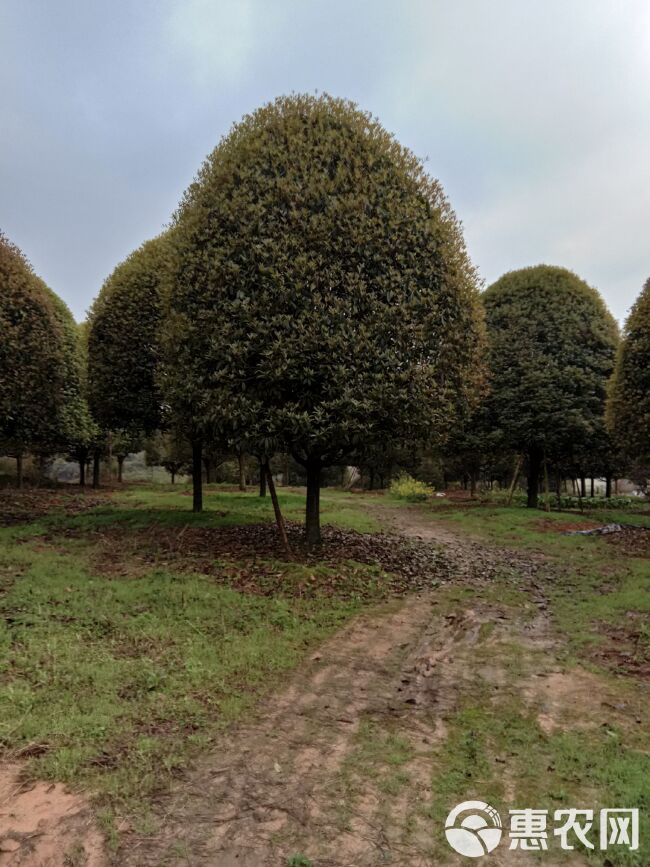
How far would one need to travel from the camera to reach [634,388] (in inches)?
558

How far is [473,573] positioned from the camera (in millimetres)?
10461

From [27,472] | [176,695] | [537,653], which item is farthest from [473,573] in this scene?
[27,472]

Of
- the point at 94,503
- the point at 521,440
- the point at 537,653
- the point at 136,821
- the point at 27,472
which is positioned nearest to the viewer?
the point at 136,821

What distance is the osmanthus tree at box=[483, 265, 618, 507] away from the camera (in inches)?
762

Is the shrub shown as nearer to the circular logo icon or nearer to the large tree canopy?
the large tree canopy

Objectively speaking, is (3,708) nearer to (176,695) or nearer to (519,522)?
(176,695)

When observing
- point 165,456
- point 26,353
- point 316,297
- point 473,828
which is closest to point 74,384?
point 26,353

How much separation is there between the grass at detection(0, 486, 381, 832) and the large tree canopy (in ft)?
19.5

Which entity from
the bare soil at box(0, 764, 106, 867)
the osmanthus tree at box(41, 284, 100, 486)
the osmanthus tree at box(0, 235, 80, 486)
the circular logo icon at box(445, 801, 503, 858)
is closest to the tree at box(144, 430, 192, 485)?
the osmanthus tree at box(41, 284, 100, 486)

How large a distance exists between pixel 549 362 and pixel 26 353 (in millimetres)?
17416

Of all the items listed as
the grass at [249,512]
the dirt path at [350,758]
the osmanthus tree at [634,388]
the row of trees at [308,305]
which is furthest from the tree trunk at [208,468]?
the dirt path at [350,758]

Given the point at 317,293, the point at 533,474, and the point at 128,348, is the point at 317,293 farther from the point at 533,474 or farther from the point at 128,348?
the point at 533,474

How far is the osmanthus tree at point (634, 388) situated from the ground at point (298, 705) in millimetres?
5772

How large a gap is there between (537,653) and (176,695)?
408cm
